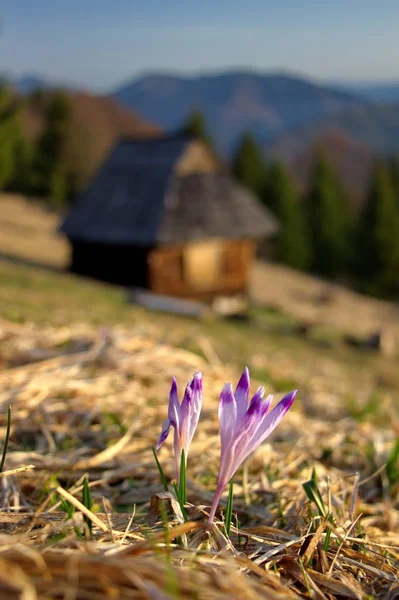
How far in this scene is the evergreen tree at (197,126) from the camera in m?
46.6

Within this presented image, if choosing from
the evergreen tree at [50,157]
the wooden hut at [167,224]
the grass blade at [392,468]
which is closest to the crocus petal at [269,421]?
the grass blade at [392,468]

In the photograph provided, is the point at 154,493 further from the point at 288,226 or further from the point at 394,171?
the point at 394,171

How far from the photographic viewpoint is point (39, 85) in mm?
52562

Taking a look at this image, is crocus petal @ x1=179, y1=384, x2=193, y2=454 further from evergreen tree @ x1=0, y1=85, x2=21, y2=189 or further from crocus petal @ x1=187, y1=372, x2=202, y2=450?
evergreen tree @ x1=0, y1=85, x2=21, y2=189

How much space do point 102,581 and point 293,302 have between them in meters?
30.1

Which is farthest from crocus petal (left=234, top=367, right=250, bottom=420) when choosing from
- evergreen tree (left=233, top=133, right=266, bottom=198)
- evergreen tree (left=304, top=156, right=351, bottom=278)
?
evergreen tree (left=233, top=133, right=266, bottom=198)

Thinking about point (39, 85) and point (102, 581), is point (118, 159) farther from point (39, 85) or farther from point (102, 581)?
point (39, 85)

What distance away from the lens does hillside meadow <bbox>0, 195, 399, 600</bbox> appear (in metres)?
1.04

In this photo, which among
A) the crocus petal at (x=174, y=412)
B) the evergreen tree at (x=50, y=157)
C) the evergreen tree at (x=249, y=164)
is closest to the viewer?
the crocus petal at (x=174, y=412)

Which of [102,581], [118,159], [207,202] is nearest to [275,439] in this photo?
[102,581]

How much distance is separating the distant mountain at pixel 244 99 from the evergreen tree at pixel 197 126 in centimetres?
10094

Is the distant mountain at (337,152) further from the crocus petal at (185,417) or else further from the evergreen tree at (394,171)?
the crocus petal at (185,417)

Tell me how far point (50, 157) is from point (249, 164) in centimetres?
1291

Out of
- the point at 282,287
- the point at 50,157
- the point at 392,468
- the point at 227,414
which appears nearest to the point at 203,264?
the point at 282,287
